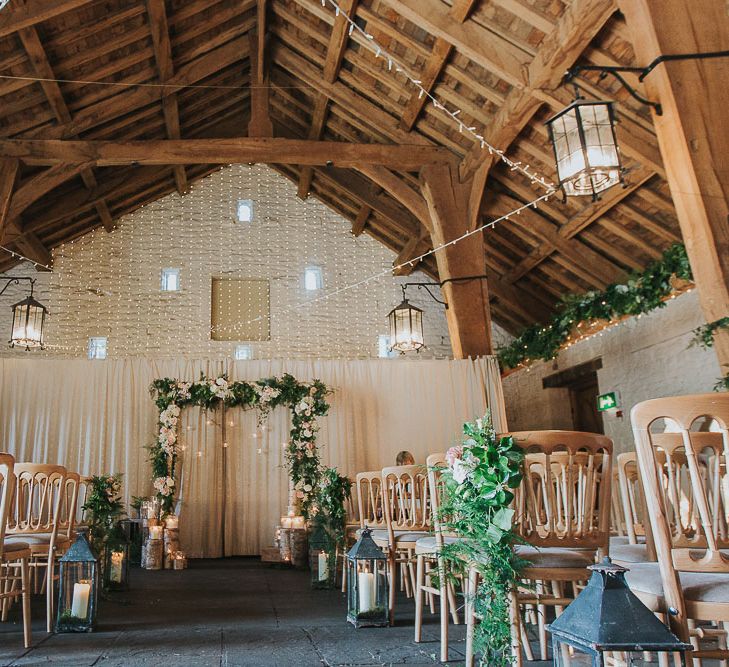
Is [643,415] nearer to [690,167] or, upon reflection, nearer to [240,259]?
[690,167]

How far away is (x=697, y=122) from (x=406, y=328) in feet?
16.4

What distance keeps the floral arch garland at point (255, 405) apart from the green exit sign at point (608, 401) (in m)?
3.68

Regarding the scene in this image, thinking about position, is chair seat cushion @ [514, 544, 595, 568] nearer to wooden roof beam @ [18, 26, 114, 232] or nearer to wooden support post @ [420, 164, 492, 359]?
wooden support post @ [420, 164, 492, 359]

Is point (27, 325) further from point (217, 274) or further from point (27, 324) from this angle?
point (217, 274)

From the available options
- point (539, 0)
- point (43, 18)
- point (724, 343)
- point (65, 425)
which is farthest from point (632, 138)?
point (65, 425)

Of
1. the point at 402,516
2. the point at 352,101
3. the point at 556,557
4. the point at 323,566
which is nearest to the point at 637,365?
the point at 323,566

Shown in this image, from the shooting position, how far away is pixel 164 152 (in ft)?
27.2

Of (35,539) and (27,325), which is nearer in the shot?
(35,539)

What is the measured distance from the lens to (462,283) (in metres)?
7.76

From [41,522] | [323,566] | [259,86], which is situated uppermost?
[259,86]

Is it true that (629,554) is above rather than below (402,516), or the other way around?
below

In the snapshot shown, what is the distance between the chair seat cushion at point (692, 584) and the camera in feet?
4.89

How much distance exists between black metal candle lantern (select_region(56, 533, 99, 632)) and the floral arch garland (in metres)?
4.20

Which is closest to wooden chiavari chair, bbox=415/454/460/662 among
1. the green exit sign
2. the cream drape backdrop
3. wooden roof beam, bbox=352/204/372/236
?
the cream drape backdrop
